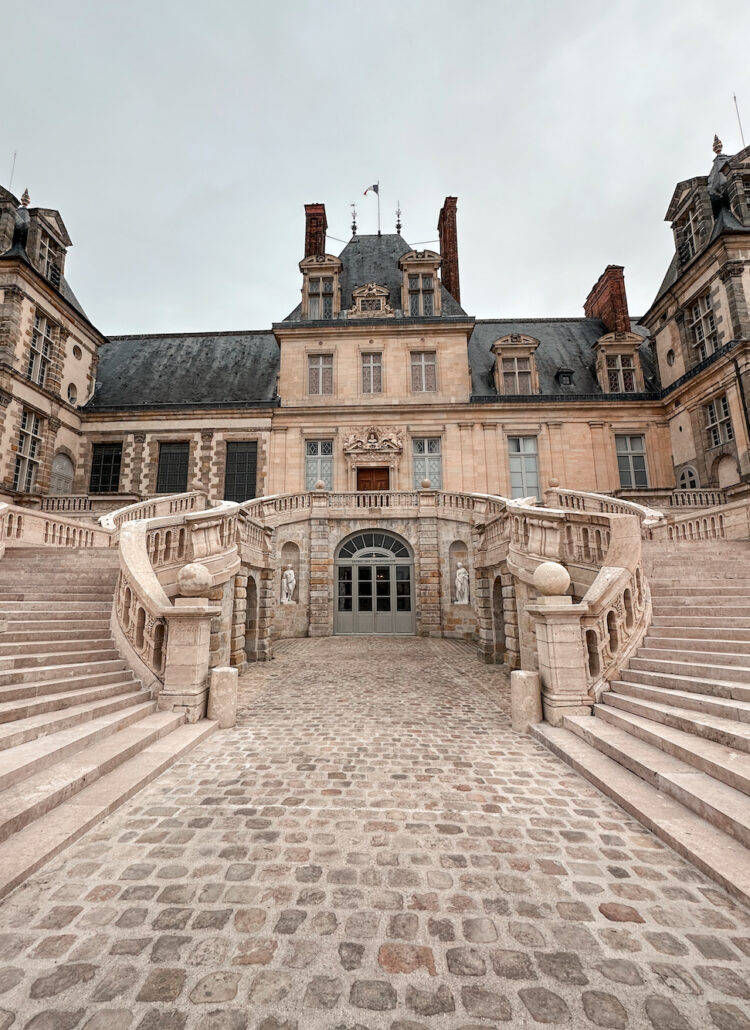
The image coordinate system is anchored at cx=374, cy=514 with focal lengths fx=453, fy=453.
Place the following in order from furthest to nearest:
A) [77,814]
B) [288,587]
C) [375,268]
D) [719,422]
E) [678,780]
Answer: [375,268] < [719,422] < [288,587] < [678,780] < [77,814]

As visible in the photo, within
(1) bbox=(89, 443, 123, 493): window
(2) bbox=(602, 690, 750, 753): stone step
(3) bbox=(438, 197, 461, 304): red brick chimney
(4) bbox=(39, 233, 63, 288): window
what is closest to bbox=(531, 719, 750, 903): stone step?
(2) bbox=(602, 690, 750, 753): stone step

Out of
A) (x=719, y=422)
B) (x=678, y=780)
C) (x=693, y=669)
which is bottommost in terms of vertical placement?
(x=678, y=780)

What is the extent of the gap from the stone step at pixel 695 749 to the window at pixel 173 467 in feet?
62.5

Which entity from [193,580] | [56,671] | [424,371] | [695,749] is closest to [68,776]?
[56,671]

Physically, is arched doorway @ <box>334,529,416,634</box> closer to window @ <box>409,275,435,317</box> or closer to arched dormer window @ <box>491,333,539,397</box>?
arched dormer window @ <box>491,333,539,397</box>

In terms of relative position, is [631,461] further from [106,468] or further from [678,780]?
[106,468]

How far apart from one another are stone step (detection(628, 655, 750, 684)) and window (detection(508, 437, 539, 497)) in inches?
547

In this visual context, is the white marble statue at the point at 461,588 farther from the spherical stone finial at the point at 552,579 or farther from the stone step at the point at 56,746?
the stone step at the point at 56,746

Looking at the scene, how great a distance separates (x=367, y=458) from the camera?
19.5 m

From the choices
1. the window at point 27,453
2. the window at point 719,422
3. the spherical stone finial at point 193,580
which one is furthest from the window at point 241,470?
the window at point 719,422

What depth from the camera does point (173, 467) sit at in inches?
798

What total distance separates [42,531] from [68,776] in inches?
341

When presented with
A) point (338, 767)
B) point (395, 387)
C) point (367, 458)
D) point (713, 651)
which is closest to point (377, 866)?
point (338, 767)

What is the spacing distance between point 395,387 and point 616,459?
397 inches
